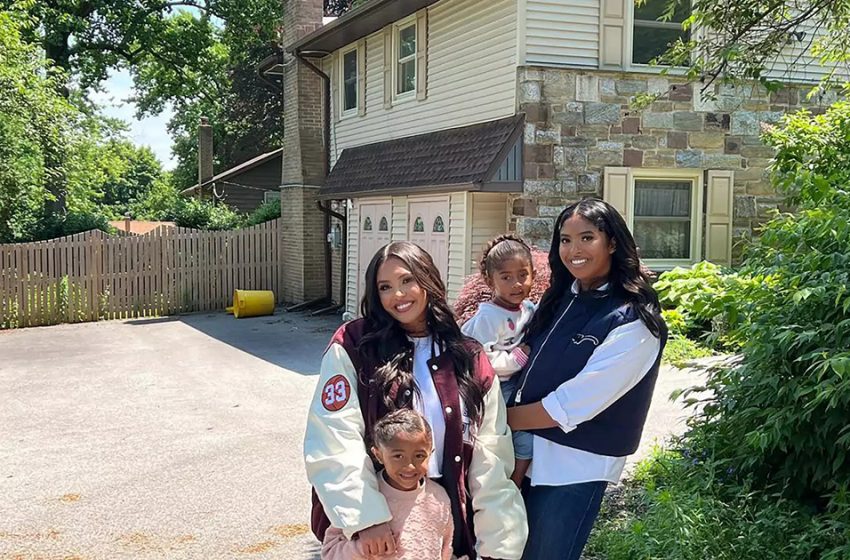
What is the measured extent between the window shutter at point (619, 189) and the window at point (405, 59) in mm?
4154

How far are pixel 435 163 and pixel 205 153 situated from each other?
20.5 meters

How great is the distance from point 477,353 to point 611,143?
28.6 feet

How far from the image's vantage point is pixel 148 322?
15781 millimetres

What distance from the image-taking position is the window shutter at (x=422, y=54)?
13.0m

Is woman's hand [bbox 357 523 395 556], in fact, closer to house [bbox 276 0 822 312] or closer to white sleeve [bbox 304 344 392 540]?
white sleeve [bbox 304 344 392 540]

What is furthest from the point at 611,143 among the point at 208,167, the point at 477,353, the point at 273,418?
the point at 208,167

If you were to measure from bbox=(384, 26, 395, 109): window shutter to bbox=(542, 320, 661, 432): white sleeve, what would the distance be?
12.2 meters

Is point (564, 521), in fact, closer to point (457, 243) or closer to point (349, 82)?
point (457, 243)

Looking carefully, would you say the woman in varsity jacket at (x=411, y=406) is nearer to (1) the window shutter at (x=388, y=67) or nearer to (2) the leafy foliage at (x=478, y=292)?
(2) the leafy foliage at (x=478, y=292)

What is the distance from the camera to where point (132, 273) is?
16.4 meters

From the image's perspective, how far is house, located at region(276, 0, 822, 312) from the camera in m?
10.5

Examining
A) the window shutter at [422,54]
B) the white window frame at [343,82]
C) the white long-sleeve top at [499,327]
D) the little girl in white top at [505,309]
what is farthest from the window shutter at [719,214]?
the white long-sleeve top at [499,327]

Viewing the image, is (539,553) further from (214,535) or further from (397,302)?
(214,535)

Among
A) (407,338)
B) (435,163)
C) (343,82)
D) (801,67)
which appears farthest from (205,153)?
(407,338)
